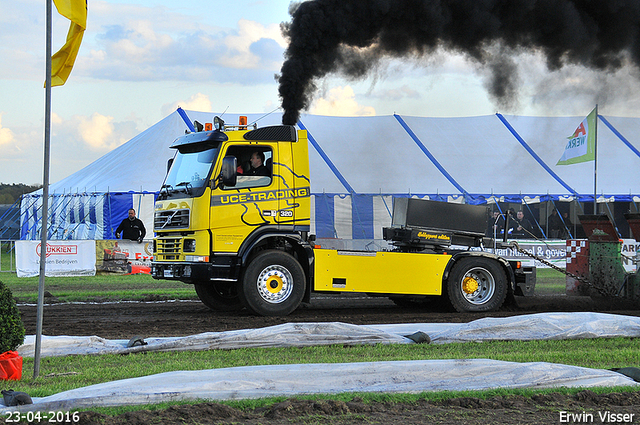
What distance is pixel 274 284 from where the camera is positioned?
10.6 m

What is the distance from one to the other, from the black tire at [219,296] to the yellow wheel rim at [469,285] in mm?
4092

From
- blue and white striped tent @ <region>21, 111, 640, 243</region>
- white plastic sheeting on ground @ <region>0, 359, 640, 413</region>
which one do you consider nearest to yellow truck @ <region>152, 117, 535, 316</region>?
white plastic sheeting on ground @ <region>0, 359, 640, 413</region>

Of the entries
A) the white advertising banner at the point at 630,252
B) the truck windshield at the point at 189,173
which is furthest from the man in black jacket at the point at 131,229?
the white advertising banner at the point at 630,252

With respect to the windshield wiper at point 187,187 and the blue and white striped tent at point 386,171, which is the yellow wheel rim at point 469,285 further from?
the blue and white striped tent at point 386,171

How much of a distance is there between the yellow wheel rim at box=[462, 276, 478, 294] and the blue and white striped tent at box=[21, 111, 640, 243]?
43.2 ft

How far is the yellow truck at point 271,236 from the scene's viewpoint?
10172mm

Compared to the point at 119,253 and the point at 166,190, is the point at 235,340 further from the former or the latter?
the point at 119,253

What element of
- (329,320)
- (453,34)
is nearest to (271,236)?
(329,320)

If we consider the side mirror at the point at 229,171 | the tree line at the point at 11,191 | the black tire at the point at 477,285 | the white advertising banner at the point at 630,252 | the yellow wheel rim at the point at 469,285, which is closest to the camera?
the side mirror at the point at 229,171

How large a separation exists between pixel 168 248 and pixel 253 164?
1959mm

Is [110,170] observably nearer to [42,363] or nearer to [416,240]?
[416,240]

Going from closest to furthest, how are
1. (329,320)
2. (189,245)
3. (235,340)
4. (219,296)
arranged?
(235,340) → (189,245) → (329,320) → (219,296)

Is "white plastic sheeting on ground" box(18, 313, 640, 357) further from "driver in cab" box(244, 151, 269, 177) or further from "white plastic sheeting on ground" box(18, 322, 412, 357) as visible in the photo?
"driver in cab" box(244, 151, 269, 177)

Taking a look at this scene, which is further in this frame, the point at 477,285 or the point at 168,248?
the point at 477,285
